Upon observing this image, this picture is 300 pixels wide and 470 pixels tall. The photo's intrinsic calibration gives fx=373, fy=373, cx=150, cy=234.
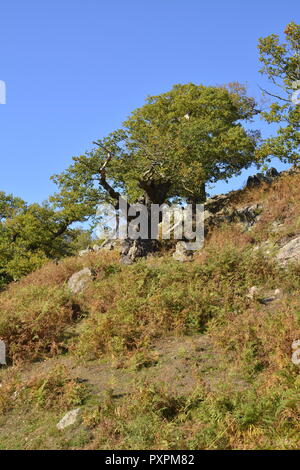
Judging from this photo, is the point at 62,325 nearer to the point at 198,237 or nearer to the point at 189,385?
the point at 189,385

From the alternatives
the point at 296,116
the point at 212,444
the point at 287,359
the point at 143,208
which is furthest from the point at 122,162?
the point at 212,444

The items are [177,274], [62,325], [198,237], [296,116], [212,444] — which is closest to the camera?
[212,444]

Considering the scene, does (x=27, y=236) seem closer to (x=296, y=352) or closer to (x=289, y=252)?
(x=289, y=252)

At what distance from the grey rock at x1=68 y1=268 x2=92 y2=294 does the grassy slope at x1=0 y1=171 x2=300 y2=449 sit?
0.49 m

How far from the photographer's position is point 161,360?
378 inches

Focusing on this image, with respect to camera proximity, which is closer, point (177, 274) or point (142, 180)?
point (177, 274)

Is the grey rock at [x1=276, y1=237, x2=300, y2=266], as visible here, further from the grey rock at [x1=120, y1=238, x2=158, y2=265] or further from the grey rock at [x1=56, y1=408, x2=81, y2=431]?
the grey rock at [x1=56, y1=408, x2=81, y2=431]

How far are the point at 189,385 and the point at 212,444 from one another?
81.3 inches

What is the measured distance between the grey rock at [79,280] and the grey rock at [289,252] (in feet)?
26.6

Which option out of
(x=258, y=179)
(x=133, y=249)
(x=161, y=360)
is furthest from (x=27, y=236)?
(x=161, y=360)

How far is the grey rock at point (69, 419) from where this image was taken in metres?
7.49

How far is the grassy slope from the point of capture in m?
6.80

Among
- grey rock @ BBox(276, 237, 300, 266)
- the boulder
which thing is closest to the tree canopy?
grey rock @ BBox(276, 237, 300, 266)

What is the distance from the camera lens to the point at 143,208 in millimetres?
23609
